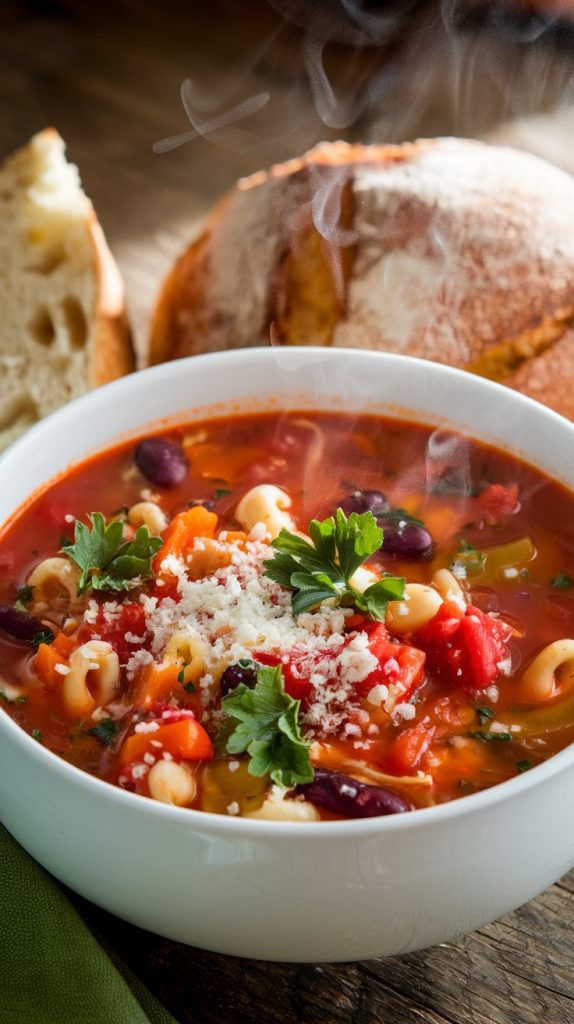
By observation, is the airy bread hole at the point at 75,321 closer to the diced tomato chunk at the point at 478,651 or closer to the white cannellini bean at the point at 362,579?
the white cannellini bean at the point at 362,579

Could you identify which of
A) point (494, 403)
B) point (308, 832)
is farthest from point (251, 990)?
point (494, 403)

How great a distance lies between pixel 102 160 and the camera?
4676 mm

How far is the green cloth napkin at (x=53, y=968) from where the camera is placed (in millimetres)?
1915

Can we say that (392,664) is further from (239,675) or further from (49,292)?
(49,292)

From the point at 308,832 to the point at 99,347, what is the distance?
6.63 feet

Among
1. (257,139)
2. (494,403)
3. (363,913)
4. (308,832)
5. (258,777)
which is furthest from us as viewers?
(257,139)

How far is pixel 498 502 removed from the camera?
258 centimetres

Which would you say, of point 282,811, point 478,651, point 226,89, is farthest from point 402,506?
point 226,89

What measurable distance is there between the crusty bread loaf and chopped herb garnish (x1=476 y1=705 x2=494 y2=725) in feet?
4.01

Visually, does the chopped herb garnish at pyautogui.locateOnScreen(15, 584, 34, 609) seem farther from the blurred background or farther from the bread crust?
the blurred background

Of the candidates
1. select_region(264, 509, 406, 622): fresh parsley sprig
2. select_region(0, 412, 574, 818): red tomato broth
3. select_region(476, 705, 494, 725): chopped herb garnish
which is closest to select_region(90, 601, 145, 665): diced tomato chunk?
select_region(0, 412, 574, 818): red tomato broth

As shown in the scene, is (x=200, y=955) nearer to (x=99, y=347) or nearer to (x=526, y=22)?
(x=99, y=347)

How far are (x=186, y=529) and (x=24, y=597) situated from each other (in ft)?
1.14

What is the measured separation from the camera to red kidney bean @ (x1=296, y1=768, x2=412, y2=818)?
1.86 metres
